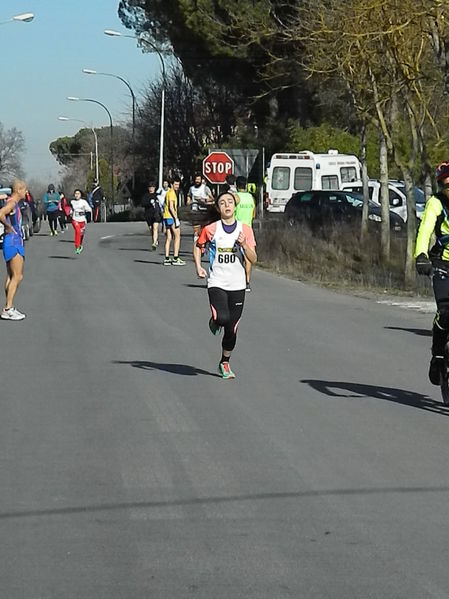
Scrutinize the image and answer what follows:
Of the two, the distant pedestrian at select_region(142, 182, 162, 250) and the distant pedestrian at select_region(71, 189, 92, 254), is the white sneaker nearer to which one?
the distant pedestrian at select_region(71, 189, 92, 254)

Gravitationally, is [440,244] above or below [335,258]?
above

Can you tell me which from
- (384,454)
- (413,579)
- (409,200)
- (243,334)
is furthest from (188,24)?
(413,579)

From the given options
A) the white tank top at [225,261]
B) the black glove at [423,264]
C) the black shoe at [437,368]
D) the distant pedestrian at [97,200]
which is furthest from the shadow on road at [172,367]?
the distant pedestrian at [97,200]

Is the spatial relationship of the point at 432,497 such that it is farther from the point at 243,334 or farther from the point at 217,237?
the point at 243,334

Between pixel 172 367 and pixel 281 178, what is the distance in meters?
30.6

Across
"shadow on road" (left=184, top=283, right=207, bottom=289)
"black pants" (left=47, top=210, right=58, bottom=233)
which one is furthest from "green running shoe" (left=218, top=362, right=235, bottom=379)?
"black pants" (left=47, top=210, right=58, bottom=233)

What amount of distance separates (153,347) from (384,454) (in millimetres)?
5866

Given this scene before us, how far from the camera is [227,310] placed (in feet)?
37.5

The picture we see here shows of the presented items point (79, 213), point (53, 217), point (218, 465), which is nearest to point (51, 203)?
point (53, 217)

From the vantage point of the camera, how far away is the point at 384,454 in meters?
8.13

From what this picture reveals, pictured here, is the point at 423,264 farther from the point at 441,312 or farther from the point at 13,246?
the point at 13,246

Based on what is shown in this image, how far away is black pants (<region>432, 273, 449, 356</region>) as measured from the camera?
9344mm

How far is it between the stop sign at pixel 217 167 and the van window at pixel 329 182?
18.3ft

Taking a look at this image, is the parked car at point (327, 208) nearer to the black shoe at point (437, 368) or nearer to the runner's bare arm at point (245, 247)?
the runner's bare arm at point (245, 247)
